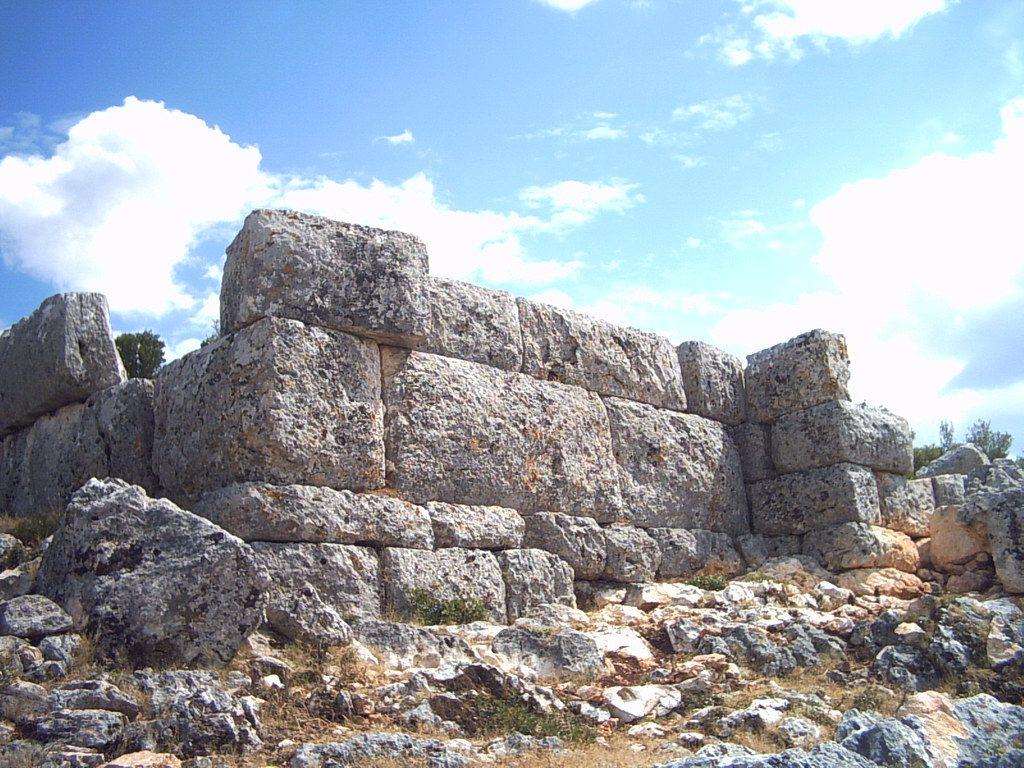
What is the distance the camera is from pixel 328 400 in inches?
307

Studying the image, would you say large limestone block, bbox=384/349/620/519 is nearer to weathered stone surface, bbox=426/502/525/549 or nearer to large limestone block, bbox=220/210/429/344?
weathered stone surface, bbox=426/502/525/549

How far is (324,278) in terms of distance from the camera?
7949 mm

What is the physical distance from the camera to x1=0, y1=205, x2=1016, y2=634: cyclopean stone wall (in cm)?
752

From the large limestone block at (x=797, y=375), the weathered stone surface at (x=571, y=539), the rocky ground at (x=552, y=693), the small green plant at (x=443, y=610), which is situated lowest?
the rocky ground at (x=552, y=693)

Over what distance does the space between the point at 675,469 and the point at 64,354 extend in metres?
5.70

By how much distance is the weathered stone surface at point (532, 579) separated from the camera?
8445 millimetres

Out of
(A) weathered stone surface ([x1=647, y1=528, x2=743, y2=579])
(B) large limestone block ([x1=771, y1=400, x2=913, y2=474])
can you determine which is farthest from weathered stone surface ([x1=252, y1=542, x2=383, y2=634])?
(B) large limestone block ([x1=771, y1=400, x2=913, y2=474])

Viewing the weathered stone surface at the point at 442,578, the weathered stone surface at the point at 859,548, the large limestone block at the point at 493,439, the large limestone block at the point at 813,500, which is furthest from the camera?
the large limestone block at the point at 813,500

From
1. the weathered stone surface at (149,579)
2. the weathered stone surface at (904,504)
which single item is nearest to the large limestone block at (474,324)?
the weathered stone surface at (149,579)

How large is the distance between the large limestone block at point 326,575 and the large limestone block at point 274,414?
20.6 inches

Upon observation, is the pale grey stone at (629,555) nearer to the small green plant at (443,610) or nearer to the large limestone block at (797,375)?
the small green plant at (443,610)

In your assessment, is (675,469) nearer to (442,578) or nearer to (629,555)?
(629,555)

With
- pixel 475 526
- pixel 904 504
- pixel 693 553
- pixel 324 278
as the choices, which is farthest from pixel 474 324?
pixel 904 504

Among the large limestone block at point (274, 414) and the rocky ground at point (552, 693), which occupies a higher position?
the large limestone block at point (274, 414)
